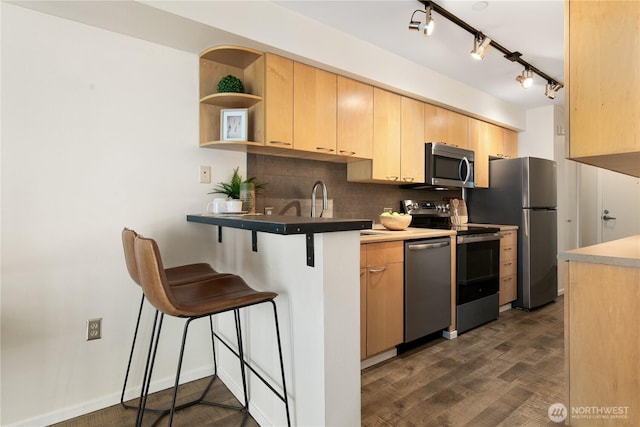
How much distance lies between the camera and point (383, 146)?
290 cm

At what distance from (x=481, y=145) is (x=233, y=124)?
9.58 ft

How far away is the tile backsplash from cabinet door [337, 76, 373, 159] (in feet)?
1.11

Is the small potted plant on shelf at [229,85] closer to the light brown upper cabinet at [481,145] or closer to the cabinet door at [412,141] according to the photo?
the cabinet door at [412,141]

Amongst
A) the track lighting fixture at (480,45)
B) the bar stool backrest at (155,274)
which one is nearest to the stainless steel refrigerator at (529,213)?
the track lighting fixture at (480,45)

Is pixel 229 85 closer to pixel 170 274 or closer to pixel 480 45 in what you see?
pixel 170 274

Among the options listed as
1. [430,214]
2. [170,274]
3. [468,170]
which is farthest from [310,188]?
[468,170]

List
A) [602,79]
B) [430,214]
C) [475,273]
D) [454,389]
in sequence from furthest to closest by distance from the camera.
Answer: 1. [430,214]
2. [475,273]
3. [454,389]
4. [602,79]

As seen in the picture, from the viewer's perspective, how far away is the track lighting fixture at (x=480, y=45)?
2408mm

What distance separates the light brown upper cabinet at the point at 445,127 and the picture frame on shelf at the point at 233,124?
185cm

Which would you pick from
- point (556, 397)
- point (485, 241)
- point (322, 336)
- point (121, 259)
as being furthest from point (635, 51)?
point (121, 259)

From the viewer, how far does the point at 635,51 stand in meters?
1.12

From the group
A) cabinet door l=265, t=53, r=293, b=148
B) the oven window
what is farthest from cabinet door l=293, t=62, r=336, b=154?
the oven window

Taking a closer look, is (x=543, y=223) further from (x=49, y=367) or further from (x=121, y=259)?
(x=49, y=367)

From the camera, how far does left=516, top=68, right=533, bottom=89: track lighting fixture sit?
296cm
